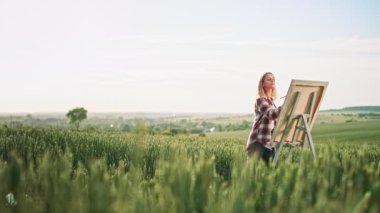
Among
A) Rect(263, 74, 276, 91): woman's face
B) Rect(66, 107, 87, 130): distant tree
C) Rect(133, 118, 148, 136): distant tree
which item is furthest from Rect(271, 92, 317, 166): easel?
Rect(66, 107, 87, 130): distant tree

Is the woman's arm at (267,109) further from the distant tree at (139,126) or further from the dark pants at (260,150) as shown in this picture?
the distant tree at (139,126)

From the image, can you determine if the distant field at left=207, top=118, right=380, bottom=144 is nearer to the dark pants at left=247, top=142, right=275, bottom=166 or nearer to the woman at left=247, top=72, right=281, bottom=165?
the dark pants at left=247, top=142, right=275, bottom=166

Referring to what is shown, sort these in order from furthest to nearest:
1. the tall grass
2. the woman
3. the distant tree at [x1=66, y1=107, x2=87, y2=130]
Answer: the distant tree at [x1=66, y1=107, x2=87, y2=130] < the woman < the tall grass

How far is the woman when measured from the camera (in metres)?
9.38

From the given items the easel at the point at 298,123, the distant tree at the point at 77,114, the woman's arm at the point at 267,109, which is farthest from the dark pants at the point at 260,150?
the distant tree at the point at 77,114

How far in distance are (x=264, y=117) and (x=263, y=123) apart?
11 cm

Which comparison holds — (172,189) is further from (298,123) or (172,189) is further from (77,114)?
(77,114)

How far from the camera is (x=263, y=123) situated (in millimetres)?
9555

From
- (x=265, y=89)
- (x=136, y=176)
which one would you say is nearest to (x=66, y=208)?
(x=136, y=176)

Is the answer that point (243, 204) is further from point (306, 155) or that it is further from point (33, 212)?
point (306, 155)

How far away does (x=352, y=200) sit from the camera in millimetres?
2295

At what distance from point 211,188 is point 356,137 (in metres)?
51.7

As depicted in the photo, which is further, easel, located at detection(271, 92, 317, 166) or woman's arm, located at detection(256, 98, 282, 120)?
woman's arm, located at detection(256, 98, 282, 120)

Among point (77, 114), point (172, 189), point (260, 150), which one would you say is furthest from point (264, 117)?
point (77, 114)
